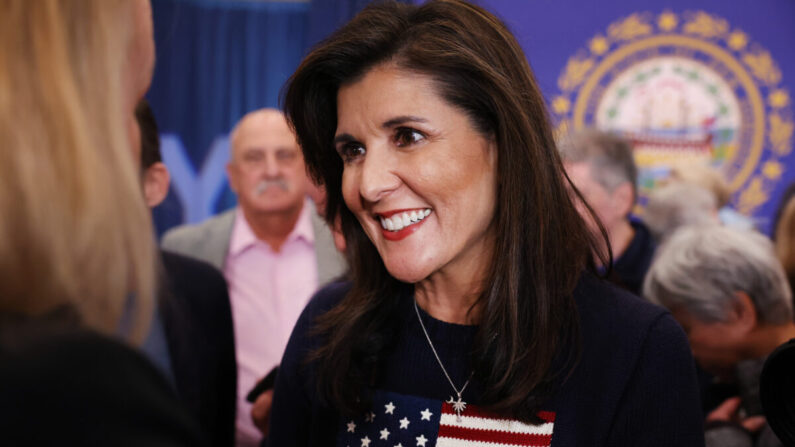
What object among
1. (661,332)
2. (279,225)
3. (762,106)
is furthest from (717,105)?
(661,332)

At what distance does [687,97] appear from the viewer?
17.6ft

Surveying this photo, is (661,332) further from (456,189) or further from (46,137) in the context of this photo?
(46,137)

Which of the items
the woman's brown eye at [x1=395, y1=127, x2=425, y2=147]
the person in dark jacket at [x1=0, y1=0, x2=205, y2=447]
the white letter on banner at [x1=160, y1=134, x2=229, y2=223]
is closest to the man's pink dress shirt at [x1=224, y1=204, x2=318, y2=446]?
the woman's brown eye at [x1=395, y1=127, x2=425, y2=147]

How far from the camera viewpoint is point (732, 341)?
7.29ft

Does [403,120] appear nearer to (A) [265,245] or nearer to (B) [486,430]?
(B) [486,430]

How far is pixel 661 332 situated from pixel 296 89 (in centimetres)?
97

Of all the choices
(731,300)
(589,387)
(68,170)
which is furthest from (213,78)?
(68,170)

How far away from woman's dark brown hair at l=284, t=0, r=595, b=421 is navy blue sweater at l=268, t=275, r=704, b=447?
43 millimetres

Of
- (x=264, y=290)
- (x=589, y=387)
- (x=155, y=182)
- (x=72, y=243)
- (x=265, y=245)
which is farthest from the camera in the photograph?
(x=265, y=245)

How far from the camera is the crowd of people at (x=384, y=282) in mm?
710

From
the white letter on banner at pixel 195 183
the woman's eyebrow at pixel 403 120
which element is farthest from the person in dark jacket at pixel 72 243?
the white letter on banner at pixel 195 183

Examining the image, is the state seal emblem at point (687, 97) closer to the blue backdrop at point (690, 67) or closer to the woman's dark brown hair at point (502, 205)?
the blue backdrop at point (690, 67)

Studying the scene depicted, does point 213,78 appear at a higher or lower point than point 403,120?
higher

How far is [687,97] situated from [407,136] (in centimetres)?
442
